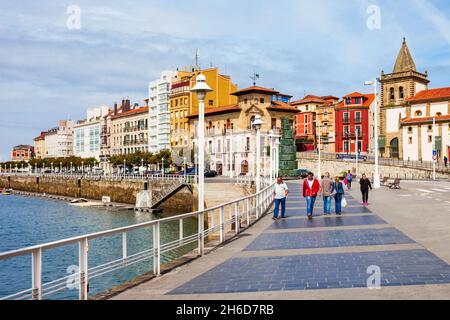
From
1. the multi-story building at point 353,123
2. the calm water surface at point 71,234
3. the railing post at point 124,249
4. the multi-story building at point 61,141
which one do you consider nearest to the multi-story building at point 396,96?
the multi-story building at point 353,123

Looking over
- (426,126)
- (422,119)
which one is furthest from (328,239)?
(422,119)

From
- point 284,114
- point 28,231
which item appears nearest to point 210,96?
point 284,114

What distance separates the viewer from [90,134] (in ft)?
464

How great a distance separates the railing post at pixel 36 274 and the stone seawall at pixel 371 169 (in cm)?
6135

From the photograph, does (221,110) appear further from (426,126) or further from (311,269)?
(311,269)

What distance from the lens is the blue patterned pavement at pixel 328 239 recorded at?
12.5 meters

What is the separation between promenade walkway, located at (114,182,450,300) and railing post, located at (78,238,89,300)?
0.66 meters

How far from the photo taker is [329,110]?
3770 inches

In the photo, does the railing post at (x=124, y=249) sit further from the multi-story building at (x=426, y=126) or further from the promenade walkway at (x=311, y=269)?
the multi-story building at (x=426, y=126)

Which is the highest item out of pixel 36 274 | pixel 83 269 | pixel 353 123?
pixel 353 123

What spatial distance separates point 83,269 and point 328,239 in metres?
7.73

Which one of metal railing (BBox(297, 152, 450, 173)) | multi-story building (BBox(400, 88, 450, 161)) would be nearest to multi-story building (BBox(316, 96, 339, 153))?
metal railing (BBox(297, 152, 450, 173))

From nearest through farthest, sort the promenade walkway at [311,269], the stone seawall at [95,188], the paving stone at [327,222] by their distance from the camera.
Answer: the promenade walkway at [311,269]
the paving stone at [327,222]
the stone seawall at [95,188]
